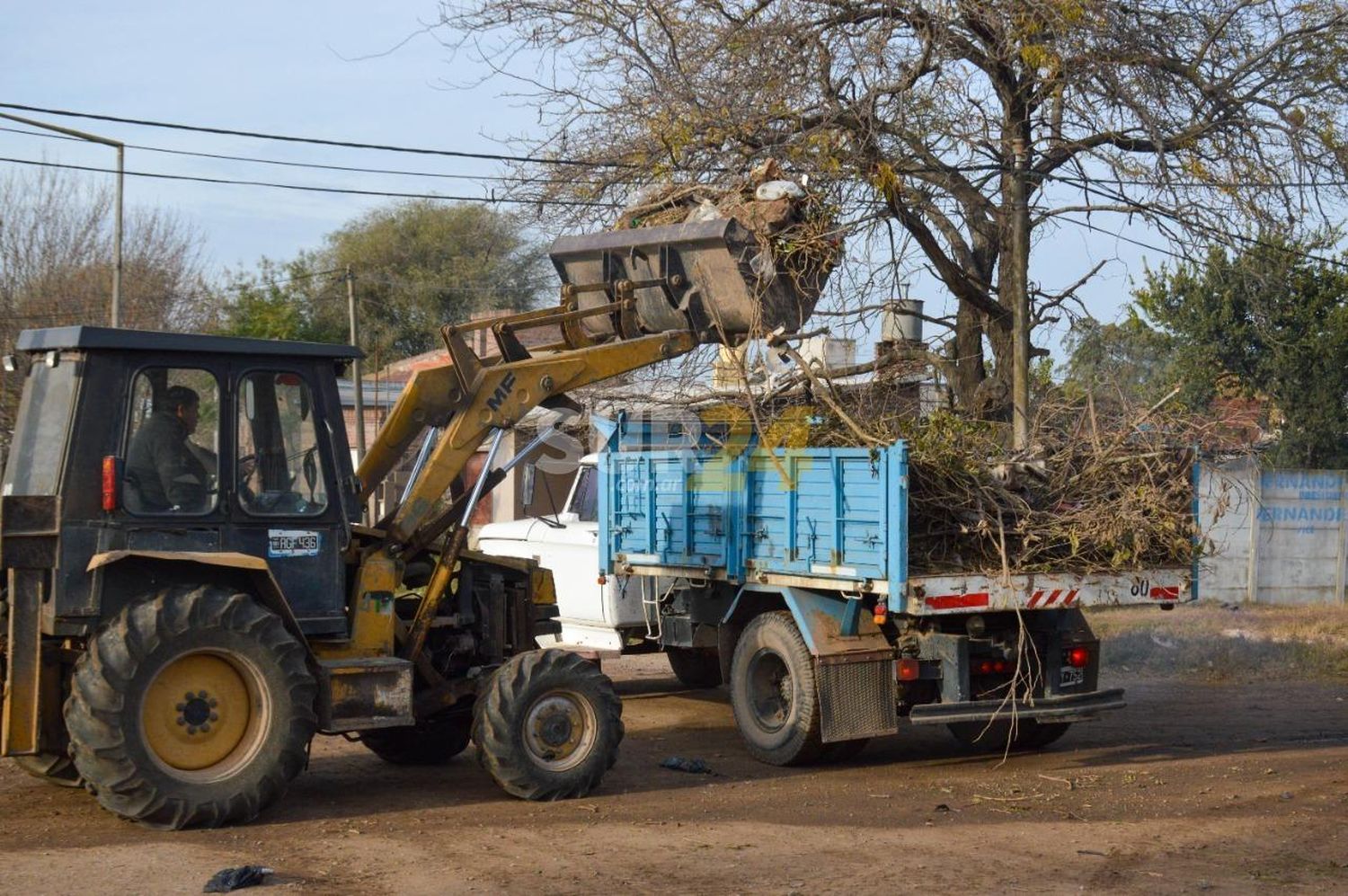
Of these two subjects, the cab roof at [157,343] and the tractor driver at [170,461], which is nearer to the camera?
the cab roof at [157,343]

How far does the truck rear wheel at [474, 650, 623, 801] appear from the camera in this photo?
861 cm

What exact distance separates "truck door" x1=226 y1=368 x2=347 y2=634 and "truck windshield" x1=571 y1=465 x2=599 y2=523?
5262 mm

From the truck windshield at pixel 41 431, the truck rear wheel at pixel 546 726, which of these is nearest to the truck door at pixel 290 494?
the truck windshield at pixel 41 431

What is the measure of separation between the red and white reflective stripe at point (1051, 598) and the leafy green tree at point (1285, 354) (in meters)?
14.9

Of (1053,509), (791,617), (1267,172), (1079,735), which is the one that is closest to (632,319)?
(791,617)

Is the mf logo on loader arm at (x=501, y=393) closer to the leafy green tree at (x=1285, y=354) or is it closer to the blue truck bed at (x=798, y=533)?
the blue truck bed at (x=798, y=533)

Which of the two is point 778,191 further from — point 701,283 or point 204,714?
point 204,714

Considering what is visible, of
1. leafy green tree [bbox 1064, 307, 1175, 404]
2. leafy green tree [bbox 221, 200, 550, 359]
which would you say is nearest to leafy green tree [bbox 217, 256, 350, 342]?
leafy green tree [bbox 221, 200, 550, 359]

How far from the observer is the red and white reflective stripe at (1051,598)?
953 cm

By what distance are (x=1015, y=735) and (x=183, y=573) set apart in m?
6.01

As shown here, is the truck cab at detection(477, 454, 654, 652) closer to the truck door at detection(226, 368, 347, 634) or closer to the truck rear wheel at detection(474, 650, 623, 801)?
the truck rear wheel at detection(474, 650, 623, 801)

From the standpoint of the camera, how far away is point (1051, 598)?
9578 mm

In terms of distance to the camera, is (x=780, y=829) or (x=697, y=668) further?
(x=697, y=668)

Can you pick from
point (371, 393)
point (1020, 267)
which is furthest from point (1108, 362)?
point (371, 393)
